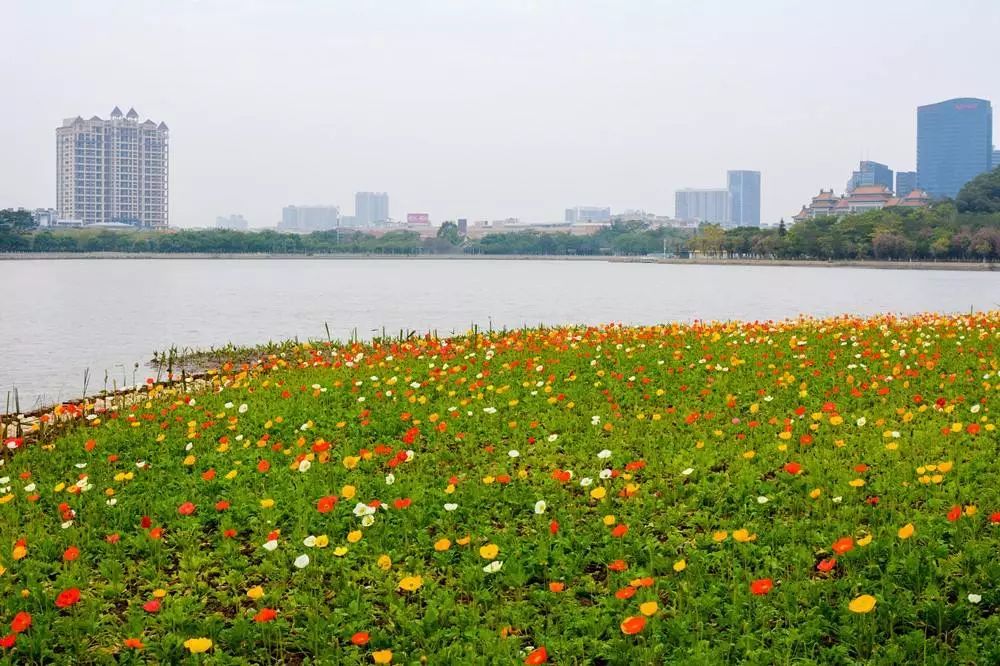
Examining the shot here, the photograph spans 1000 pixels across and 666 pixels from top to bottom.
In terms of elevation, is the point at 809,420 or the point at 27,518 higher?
the point at 809,420

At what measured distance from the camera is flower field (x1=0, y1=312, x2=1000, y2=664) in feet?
13.8

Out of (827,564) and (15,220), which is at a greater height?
(15,220)

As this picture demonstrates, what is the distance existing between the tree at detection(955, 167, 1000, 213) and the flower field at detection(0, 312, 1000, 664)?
4706 inches

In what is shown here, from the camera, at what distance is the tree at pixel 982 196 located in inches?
4459

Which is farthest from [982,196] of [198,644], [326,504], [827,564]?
[198,644]

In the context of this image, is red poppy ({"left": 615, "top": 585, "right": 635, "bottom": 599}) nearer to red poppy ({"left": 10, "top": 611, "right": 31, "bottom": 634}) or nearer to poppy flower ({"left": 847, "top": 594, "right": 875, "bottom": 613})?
poppy flower ({"left": 847, "top": 594, "right": 875, "bottom": 613})

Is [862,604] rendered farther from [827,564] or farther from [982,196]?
[982,196]

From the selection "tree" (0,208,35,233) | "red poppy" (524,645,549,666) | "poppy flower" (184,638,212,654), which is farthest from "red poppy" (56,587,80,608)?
"tree" (0,208,35,233)

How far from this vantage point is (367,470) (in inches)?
257

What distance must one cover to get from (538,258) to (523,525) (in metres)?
178

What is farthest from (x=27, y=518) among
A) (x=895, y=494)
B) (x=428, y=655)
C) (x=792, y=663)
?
(x=895, y=494)

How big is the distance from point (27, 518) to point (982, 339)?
33.9ft

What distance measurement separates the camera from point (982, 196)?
11400 cm

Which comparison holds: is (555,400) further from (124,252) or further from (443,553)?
(124,252)
